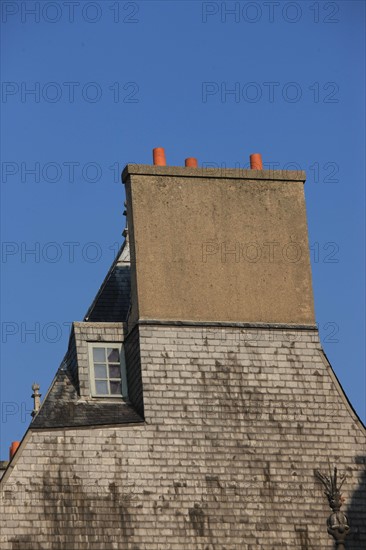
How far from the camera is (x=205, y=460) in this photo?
3878 cm

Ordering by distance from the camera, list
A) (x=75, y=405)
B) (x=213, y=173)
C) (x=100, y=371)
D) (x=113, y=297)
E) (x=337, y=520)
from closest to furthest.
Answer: (x=337, y=520) < (x=75, y=405) < (x=100, y=371) < (x=213, y=173) < (x=113, y=297)

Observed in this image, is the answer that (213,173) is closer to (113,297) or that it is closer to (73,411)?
(113,297)

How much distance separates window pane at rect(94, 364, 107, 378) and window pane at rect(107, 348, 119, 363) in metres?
0.26

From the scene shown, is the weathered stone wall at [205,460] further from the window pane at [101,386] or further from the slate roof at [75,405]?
the window pane at [101,386]

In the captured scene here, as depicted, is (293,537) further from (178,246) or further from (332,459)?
(178,246)

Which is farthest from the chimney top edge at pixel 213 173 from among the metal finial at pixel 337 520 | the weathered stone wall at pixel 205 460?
the metal finial at pixel 337 520

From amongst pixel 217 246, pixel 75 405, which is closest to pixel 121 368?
pixel 75 405

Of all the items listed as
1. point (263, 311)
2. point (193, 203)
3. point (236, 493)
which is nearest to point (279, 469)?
point (236, 493)

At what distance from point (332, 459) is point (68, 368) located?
632cm

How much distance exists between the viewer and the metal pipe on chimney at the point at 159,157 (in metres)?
42.0

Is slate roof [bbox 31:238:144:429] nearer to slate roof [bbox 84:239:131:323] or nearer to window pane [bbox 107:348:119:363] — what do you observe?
slate roof [bbox 84:239:131:323]

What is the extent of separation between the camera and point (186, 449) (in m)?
38.8

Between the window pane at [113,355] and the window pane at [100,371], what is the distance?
10.4 inches

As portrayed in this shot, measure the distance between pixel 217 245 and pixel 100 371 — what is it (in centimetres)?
391
